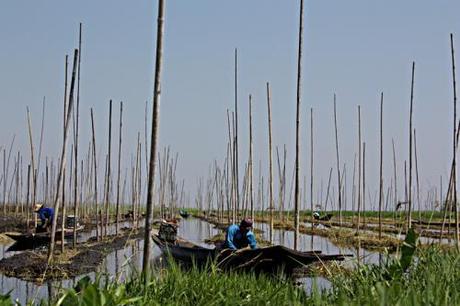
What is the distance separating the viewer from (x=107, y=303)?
4.20 metres

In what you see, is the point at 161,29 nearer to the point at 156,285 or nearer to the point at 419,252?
the point at 156,285

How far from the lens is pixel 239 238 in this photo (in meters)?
12.4

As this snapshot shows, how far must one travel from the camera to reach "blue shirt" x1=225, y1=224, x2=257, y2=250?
474 inches

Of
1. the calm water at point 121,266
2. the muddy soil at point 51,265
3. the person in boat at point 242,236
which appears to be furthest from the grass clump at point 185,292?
the person in boat at point 242,236

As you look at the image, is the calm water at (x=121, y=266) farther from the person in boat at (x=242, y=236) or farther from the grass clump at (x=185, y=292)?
the person in boat at (x=242, y=236)

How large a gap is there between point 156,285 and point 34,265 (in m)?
8.22

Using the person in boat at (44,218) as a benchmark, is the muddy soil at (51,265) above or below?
below

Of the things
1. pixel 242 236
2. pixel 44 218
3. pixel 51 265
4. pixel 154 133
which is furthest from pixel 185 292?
pixel 44 218

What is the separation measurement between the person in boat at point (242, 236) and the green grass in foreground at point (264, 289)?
17.0ft

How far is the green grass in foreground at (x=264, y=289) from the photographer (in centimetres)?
431

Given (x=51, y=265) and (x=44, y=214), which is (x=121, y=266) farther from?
(x=44, y=214)

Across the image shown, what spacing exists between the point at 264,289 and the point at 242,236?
6.34 meters

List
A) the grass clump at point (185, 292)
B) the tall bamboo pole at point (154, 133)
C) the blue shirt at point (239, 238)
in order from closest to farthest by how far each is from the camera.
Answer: the grass clump at point (185, 292) < the tall bamboo pole at point (154, 133) < the blue shirt at point (239, 238)

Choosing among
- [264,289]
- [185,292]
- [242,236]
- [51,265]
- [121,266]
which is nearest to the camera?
[121,266]
